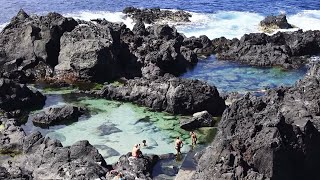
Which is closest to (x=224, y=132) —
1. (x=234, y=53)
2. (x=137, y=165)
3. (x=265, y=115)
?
(x=265, y=115)

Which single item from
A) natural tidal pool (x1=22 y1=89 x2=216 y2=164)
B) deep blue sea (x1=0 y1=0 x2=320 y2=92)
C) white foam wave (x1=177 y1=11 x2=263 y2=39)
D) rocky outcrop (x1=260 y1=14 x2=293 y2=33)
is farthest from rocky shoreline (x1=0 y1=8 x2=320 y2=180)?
rocky outcrop (x1=260 y1=14 x2=293 y2=33)

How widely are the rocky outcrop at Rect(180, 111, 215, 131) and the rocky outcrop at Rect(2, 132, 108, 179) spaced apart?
10174 mm

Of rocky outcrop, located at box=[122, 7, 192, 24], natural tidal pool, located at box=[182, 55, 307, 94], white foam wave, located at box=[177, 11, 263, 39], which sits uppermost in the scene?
rocky outcrop, located at box=[122, 7, 192, 24]

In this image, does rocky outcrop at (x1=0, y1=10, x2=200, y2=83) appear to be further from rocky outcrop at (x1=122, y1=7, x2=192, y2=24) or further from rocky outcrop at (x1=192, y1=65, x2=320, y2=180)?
rocky outcrop at (x1=192, y1=65, x2=320, y2=180)

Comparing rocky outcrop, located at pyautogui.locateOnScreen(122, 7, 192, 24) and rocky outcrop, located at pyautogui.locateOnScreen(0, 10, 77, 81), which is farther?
rocky outcrop, located at pyautogui.locateOnScreen(122, 7, 192, 24)

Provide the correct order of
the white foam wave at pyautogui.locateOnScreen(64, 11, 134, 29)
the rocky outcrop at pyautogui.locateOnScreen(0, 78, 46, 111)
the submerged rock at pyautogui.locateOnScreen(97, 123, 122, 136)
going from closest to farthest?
the submerged rock at pyautogui.locateOnScreen(97, 123, 122, 136), the rocky outcrop at pyautogui.locateOnScreen(0, 78, 46, 111), the white foam wave at pyautogui.locateOnScreen(64, 11, 134, 29)

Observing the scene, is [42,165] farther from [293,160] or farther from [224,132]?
[293,160]

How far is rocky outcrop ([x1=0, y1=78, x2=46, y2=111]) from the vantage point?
4041 cm

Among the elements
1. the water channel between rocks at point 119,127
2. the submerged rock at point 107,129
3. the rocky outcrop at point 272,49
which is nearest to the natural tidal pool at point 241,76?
the water channel between rocks at point 119,127

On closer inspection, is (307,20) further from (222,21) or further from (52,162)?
(52,162)

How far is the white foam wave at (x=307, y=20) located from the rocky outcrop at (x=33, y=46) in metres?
39.5

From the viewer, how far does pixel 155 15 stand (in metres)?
78.3

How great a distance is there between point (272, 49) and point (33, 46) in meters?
27.8

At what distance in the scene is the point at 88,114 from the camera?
39.8 metres
